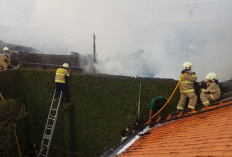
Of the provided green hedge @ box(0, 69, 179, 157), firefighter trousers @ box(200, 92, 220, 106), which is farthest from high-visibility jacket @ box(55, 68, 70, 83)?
firefighter trousers @ box(200, 92, 220, 106)

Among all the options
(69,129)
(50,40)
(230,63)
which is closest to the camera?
(69,129)

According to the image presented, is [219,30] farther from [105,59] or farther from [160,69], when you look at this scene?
[105,59]

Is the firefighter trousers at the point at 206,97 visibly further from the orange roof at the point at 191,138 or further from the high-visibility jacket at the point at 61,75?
the high-visibility jacket at the point at 61,75

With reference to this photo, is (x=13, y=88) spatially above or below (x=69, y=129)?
above

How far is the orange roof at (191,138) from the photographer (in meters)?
3.40

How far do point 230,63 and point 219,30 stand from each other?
10.7ft

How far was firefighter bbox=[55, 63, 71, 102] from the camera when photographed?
24.6 feet

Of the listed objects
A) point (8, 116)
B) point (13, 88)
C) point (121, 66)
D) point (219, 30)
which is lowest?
point (8, 116)

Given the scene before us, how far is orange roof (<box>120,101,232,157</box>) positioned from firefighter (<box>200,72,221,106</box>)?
2.37ft

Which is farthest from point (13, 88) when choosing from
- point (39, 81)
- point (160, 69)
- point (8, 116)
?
point (160, 69)

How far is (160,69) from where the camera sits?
1273 cm

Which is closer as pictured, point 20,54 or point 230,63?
point 230,63

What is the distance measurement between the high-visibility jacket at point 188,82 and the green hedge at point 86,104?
63 cm

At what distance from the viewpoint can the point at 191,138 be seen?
4066 millimetres
